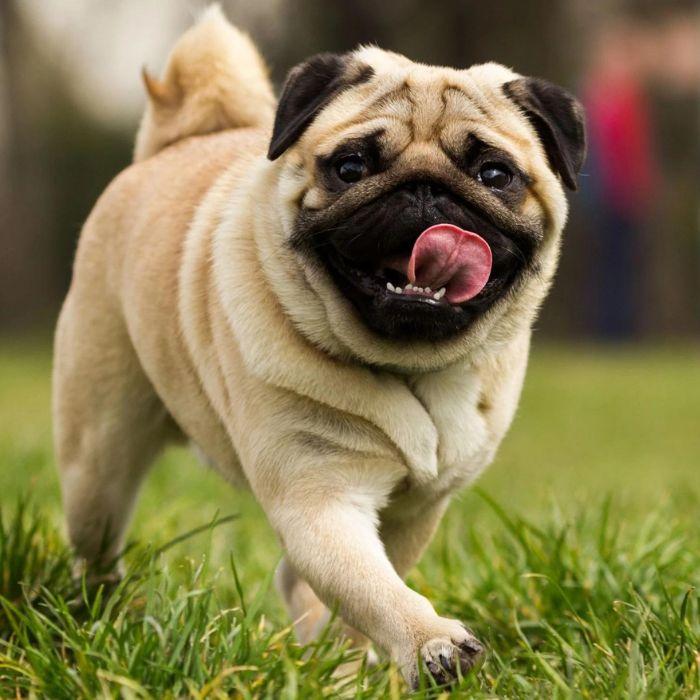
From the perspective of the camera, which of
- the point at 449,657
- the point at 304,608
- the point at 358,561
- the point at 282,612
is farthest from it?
the point at 282,612

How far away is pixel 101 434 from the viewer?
156 inches

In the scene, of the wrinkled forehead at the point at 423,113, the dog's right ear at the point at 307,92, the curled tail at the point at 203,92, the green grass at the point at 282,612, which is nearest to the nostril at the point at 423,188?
the wrinkled forehead at the point at 423,113

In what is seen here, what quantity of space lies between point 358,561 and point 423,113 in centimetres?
117

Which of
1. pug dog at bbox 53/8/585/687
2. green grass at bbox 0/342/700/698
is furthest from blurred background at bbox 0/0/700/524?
pug dog at bbox 53/8/585/687

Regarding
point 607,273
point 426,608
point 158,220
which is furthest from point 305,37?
point 426,608

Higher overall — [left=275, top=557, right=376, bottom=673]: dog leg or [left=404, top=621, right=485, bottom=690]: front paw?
[left=404, top=621, right=485, bottom=690]: front paw

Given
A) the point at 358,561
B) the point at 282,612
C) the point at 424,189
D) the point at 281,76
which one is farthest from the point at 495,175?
the point at 281,76

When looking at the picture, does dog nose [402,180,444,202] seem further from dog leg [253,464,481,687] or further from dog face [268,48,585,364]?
dog leg [253,464,481,687]

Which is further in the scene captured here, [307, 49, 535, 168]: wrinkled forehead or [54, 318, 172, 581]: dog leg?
[54, 318, 172, 581]: dog leg

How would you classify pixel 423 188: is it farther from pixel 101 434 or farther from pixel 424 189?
pixel 101 434

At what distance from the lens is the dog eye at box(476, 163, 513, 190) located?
323 cm

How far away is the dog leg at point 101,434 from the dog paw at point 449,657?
144 cm

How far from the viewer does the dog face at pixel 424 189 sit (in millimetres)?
3096

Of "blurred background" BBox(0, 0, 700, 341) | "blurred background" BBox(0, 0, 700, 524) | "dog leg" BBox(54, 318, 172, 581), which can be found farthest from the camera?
"blurred background" BBox(0, 0, 700, 341)
